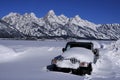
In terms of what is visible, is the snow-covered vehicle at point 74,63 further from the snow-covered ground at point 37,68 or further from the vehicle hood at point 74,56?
the snow-covered ground at point 37,68

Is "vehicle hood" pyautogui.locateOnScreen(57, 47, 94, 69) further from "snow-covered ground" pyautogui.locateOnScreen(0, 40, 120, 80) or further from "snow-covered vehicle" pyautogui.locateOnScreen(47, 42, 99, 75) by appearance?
"snow-covered ground" pyautogui.locateOnScreen(0, 40, 120, 80)

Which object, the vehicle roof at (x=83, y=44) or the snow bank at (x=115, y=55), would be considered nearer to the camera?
the vehicle roof at (x=83, y=44)

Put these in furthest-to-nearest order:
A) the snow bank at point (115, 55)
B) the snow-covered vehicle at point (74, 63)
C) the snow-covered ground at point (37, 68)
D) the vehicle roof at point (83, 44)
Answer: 1. the snow bank at point (115, 55)
2. the vehicle roof at point (83, 44)
3. the snow-covered vehicle at point (74, 63)
4. the snow-covered ground at point (37, 68)

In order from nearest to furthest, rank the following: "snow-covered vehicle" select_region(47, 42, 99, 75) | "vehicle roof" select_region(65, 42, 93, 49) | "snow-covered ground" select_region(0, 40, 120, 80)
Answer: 1. "snow-covered ground" select_region(0, 40, 120, 80)
2. "snow-covered vehicle" select_region(47, 42, 99, 75)
3. "vehicle roof" select_region(65, 42, 93, 49)

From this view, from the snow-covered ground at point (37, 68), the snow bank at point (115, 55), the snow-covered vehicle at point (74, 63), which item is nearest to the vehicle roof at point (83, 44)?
the snow-covered ground at point (37, 68)

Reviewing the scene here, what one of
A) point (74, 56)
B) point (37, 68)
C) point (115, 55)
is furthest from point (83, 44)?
point (115, 55)

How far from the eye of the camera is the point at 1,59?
57.3 ft

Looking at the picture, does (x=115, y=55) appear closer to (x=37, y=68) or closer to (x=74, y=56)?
(x=37, y=68)

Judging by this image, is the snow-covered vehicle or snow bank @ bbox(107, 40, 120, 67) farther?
snow bank @ bbox(107, 40, 120, 67)

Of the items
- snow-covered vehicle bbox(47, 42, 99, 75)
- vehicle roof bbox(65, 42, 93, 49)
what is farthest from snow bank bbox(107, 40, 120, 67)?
snow-covered vehicle bbox(47, 42, 99, 75)

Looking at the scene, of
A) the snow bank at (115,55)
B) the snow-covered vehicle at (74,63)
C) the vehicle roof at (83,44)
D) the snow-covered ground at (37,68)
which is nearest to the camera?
the snow-covered ground at (37,68)

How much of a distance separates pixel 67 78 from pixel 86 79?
77 centimetres

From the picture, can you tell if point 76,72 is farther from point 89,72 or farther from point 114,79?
point 114,79

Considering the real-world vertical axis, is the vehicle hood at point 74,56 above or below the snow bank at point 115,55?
below
